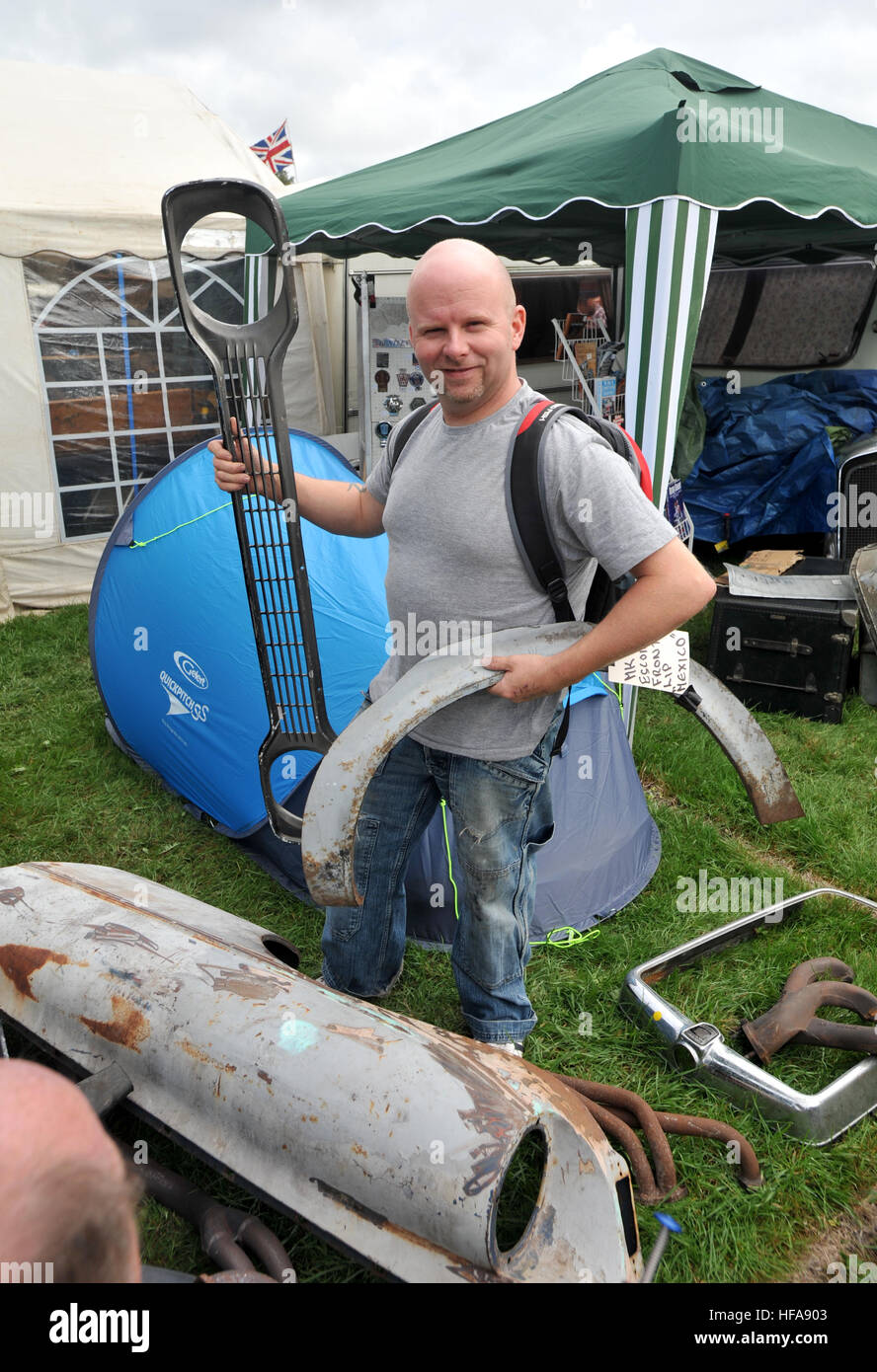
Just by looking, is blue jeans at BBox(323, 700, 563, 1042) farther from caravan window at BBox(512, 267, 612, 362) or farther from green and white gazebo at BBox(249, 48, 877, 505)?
caravan window at BBox(512, 267, 612, 362)

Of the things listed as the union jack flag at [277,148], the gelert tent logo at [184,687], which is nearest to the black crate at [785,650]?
the gelert tent logo at [184,687]

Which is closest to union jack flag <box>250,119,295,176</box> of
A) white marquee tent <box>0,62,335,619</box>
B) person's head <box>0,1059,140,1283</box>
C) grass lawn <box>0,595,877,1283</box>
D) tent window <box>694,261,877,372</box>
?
white marquee tent <box>0,62,335,619</box>

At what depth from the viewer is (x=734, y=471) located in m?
6.82

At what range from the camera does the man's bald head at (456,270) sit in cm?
167

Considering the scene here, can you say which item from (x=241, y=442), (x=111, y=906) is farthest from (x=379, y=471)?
(x=111, y=906)

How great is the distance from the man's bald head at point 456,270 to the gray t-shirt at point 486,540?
0.21 m

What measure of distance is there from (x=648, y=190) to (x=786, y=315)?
4.71 metres

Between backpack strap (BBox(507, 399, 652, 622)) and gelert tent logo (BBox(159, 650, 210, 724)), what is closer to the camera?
backpack strap (BBox(507, 399, 652, 622))

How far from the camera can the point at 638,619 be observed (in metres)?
1.67

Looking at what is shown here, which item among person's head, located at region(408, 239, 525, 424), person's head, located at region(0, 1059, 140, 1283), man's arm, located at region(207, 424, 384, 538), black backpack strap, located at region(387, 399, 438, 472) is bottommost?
person's head, located at region(0, 1059, 140, 1283)

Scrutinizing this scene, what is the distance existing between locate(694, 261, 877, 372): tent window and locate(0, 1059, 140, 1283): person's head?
26.7 ft

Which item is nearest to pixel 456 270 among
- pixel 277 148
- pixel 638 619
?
pixel 638 619

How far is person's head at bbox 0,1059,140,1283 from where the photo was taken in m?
0.47

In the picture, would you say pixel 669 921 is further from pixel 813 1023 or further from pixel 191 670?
pixel 191 670
